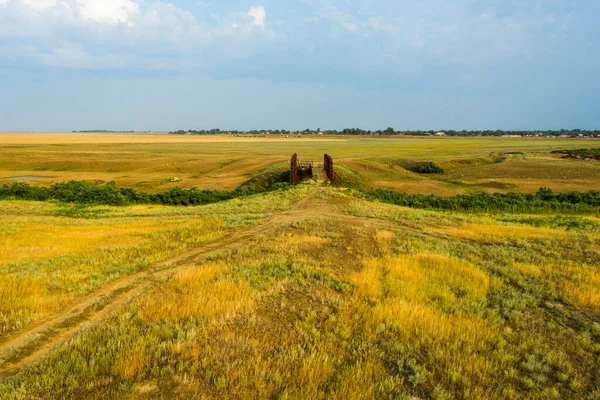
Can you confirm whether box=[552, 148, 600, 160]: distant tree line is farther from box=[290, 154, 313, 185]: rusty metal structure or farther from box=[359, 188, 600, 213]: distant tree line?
box=[290, 154, 313, 185]: rusty metal structure

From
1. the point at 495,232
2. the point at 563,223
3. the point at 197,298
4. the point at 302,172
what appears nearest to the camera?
the point at 197,298

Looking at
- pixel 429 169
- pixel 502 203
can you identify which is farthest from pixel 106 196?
pixel 429 169

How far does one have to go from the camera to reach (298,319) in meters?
6.84

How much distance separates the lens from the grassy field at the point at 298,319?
4.93 m

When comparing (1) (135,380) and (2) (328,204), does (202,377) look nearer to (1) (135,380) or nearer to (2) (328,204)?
(1) (135,380)

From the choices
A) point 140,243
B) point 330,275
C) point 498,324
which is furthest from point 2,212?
point 498,324

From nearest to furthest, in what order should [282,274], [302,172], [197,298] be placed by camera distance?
[197,298] → [282,274] → [302,172]

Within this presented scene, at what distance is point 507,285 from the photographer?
962cm

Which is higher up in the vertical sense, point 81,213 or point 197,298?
point 197,298

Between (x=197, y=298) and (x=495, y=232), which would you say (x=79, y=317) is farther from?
(x=495, y=232)

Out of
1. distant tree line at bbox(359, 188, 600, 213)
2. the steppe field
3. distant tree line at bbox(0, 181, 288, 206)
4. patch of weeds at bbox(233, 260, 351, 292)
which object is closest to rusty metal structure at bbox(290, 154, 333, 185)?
distant tree line at bbox(0, 181, 288, 206)

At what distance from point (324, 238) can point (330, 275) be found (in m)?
4.14

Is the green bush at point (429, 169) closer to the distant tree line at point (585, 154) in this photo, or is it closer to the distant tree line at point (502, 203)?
the distant tree line at point (502, 203)

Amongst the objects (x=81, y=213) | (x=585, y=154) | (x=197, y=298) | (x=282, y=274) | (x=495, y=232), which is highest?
(x=585, y=154)
